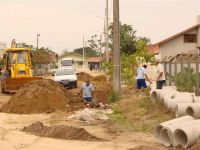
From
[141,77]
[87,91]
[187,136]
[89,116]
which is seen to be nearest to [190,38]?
[141,77]

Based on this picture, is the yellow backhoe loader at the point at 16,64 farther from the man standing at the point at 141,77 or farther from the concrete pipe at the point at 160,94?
the concrete pipe at the point at 160,94

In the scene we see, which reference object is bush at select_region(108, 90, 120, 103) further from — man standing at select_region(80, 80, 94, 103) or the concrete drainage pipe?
the concrete drainage pipe

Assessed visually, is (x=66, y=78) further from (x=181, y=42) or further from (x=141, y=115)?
(x=141, y=115)

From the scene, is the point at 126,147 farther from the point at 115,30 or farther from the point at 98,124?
the point at 115,30

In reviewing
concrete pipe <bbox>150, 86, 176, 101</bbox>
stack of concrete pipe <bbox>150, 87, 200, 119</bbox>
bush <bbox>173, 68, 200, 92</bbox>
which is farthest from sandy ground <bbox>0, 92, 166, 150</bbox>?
bush <bbox>173, 68, 200, 92</bbox>

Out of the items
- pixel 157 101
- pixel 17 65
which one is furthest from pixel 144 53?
pixel 157 101

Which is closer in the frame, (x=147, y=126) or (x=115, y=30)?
(x=147, y=126)

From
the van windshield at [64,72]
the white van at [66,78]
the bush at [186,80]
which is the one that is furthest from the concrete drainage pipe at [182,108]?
the van windshield at [64,72]

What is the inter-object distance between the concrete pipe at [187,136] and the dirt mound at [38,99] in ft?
36.1

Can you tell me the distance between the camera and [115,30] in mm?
26094

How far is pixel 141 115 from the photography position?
18.3 meters

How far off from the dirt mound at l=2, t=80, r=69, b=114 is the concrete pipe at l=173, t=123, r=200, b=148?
10988 millimetres

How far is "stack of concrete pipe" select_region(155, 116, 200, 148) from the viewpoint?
1169cm

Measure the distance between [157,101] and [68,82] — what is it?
19.3 m
